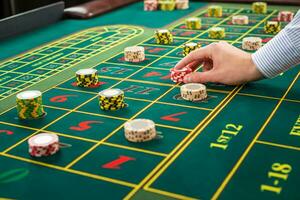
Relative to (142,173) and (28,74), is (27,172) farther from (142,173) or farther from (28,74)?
(28,74)

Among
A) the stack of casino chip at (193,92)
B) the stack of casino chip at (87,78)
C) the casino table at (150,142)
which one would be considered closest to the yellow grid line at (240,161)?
the casino table at (150,142)

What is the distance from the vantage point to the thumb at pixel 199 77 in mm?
2666

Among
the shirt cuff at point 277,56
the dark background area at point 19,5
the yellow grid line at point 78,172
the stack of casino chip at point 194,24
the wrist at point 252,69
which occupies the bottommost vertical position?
the dark background area at point 19,5

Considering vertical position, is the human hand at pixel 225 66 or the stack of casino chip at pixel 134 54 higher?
the human hand at pixel 225 66

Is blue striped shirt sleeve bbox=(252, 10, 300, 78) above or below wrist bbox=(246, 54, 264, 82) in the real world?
above

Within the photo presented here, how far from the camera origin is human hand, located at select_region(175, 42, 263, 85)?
257 cm

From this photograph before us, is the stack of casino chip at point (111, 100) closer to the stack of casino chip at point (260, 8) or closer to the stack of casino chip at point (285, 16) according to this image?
the stack of casino chip at point (285, 16)

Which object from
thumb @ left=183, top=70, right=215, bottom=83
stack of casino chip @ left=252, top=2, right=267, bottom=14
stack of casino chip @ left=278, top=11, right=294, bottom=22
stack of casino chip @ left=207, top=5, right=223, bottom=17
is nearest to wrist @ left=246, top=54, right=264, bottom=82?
thumb @ left=183, top=70, right=215, bottom=83

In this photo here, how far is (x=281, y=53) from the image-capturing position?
2.48 metres

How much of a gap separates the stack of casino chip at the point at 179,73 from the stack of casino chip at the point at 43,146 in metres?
0.97

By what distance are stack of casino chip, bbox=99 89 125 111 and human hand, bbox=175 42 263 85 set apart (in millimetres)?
454

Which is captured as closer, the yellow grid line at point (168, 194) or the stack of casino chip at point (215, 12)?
the yellow grid line at point (168, 194)

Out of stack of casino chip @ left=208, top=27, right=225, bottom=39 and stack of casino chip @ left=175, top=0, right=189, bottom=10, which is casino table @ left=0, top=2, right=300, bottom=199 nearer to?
stack of casino chip @ left=208, top=27, right=225, bottom=39

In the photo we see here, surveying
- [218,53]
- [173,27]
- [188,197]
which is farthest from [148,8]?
[188,197]
